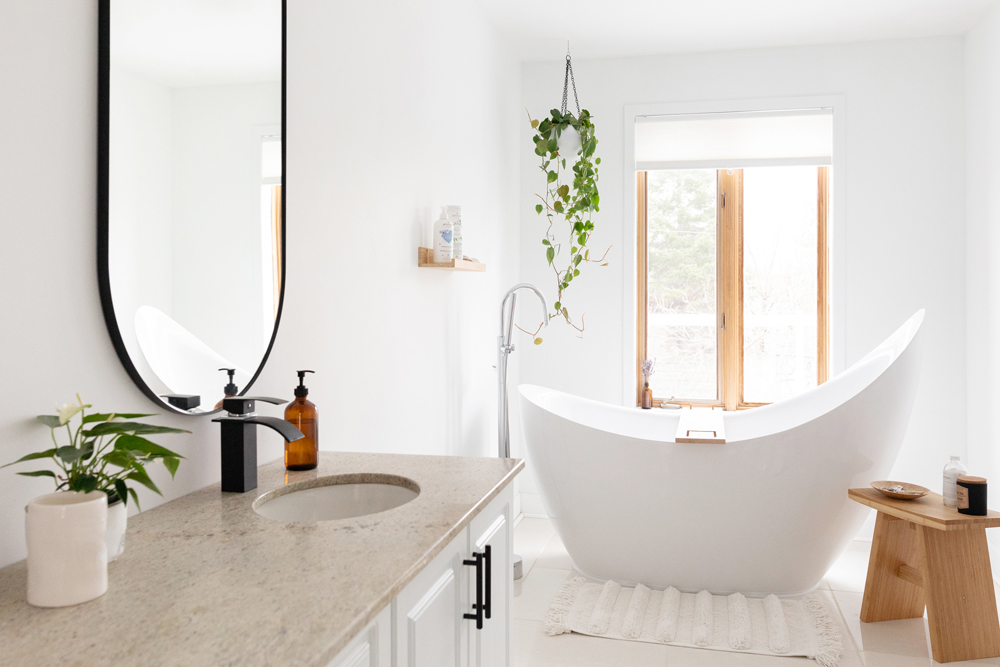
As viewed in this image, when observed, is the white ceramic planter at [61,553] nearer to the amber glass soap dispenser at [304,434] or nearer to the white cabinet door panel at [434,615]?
the white cabinet door panel at [434,615]

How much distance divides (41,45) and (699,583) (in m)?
2.66

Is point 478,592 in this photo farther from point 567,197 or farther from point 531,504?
point 531,504

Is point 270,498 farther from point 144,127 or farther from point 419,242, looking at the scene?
point 419,242

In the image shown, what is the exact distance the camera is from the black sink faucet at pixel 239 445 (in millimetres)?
1215

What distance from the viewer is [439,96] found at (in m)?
2.64

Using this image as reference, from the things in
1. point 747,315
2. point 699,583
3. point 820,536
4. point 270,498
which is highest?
point 747,315

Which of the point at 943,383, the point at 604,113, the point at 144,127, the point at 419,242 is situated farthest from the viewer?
the point at 604,113

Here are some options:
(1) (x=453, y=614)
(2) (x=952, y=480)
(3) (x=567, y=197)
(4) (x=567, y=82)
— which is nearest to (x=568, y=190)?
(3) (x=567, y=197)

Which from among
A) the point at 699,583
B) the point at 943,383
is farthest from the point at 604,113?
the point at 699,583

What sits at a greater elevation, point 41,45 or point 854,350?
point 41,45

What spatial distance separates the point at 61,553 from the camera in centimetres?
76

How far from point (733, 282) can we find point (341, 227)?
276cm

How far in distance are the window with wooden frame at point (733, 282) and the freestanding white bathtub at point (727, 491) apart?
0.98m

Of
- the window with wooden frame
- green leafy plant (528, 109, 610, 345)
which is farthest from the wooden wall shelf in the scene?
the window with wooden frame
